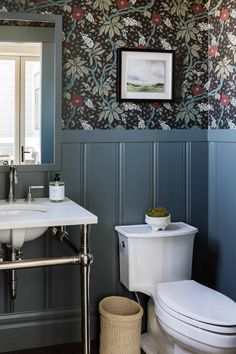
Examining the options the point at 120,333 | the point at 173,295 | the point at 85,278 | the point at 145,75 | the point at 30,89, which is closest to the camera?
the point at 85,278

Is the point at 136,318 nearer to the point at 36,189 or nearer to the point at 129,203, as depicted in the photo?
the point at 129,203

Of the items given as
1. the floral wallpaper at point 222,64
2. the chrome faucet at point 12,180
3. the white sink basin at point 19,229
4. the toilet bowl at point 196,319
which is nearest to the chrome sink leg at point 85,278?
the white sink basin at point 19,229

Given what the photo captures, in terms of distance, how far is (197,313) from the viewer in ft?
6.68

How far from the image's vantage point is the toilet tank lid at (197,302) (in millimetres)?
2006

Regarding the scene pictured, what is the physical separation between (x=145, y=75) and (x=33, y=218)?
47.2 inches

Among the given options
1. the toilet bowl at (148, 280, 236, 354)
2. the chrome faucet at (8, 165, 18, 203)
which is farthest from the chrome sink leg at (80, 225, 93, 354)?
the chrome faucet at (8, 165, 18, 203)

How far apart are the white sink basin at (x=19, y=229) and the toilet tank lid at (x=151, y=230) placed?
52 centimetres

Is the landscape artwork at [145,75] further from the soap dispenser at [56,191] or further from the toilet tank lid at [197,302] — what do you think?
the toilet tank lid at [197,302]

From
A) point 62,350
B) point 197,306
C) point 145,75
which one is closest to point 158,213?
point 197,306

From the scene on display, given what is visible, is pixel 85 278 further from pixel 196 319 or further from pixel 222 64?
pixel 222 64

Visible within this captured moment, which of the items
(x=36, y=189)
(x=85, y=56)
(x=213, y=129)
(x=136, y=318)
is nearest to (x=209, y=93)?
(x=213, y=129)

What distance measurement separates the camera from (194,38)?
283cm

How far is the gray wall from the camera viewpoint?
261 cm

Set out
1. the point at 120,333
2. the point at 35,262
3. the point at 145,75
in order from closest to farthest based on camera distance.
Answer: the point at 35,262 → the point at 120,333 → the point at 145,75
